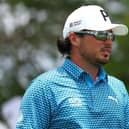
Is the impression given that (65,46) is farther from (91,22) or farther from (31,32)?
(31,32)

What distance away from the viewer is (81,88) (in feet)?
21.0

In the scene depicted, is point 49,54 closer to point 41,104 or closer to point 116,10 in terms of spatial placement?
point 116,10

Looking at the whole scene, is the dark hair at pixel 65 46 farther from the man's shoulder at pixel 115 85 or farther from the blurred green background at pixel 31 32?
the blurred green background at pixel 31 32

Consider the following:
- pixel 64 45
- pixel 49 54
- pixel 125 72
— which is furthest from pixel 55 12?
pixel 64 45

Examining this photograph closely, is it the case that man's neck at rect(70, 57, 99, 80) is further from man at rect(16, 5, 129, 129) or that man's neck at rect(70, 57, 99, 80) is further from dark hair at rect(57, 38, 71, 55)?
dark hair at rect(57, 38, 71, 55)

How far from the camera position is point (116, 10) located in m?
23.1

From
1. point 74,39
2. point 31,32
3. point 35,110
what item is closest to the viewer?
point 35,110

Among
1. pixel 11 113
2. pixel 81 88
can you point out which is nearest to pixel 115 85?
pixel 81 88

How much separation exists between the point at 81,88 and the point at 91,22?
0.52 metres

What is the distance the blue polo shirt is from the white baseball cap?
0.34m

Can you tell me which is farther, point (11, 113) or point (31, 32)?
Result: point (31, 32)

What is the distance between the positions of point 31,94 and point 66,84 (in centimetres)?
26

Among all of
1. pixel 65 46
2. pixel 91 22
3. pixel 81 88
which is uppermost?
pixel 91 22

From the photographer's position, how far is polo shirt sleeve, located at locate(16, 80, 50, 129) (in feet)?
20.6
